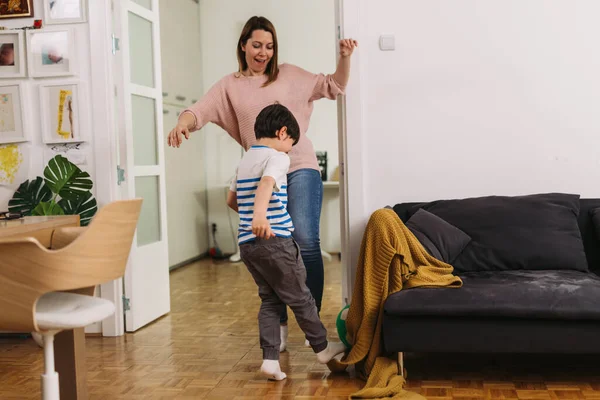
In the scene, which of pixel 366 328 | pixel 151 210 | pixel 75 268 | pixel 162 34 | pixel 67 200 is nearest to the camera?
pixel 75 268

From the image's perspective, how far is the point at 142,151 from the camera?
441 centimetres

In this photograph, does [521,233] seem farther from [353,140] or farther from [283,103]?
[283,103]

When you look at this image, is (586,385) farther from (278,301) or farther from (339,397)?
(278,301)

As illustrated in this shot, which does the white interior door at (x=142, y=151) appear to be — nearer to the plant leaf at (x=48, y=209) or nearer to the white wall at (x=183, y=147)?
the plant leaf at (x=48, y=209)

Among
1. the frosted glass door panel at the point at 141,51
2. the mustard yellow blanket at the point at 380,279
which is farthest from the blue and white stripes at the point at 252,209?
the frosted glass door panel at the point at 141,51

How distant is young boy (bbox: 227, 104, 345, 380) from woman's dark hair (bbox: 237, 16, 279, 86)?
0.55m

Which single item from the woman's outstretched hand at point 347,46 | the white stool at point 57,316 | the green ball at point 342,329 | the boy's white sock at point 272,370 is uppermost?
the woman's outstretched hand at point 347,46

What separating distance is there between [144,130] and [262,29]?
4.15 feet

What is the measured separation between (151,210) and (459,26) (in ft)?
6.76

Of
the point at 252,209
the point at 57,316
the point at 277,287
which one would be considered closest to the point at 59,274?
the point at 57,316

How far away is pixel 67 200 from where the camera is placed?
157 inches

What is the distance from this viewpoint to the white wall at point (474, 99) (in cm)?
368

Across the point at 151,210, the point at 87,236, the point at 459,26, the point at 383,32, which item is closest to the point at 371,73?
the point at 383,32

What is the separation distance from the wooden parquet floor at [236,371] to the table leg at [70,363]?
0.92ft
